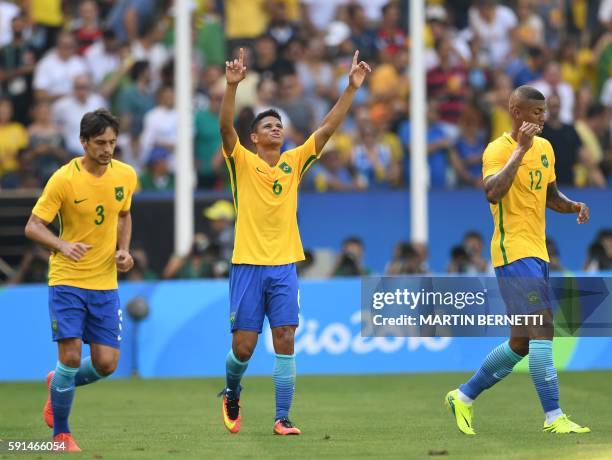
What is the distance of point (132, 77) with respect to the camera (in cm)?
2189

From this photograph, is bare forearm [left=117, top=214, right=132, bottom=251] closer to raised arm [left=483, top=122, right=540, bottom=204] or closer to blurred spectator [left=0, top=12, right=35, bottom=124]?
raised arm [left=483, top=122, right=540, bottom=204]

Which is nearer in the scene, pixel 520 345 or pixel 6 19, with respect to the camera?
pixel 520 345

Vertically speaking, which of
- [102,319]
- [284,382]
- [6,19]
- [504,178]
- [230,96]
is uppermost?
[6,19]

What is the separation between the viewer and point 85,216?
1061cm

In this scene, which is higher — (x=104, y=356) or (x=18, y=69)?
(x=18, y=69)

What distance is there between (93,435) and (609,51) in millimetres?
13704

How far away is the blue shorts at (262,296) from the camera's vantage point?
11.3 metres

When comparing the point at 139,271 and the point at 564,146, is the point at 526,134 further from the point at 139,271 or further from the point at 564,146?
the point at 564,146

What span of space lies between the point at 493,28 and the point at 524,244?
42.7ft

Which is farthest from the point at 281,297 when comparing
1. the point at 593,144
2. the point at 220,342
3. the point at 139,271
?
the point at 593,144

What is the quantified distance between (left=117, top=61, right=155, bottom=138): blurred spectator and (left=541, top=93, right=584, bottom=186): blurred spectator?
5.96 meters

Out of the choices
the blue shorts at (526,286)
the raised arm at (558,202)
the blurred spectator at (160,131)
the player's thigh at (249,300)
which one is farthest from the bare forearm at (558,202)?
the blurred spectator at (160,131)

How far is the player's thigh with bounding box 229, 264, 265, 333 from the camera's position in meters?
11.4

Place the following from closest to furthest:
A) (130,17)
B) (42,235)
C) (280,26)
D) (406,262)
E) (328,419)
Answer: (42,235) < (328,419) < (406,262) < (280,26) < (130,17)
